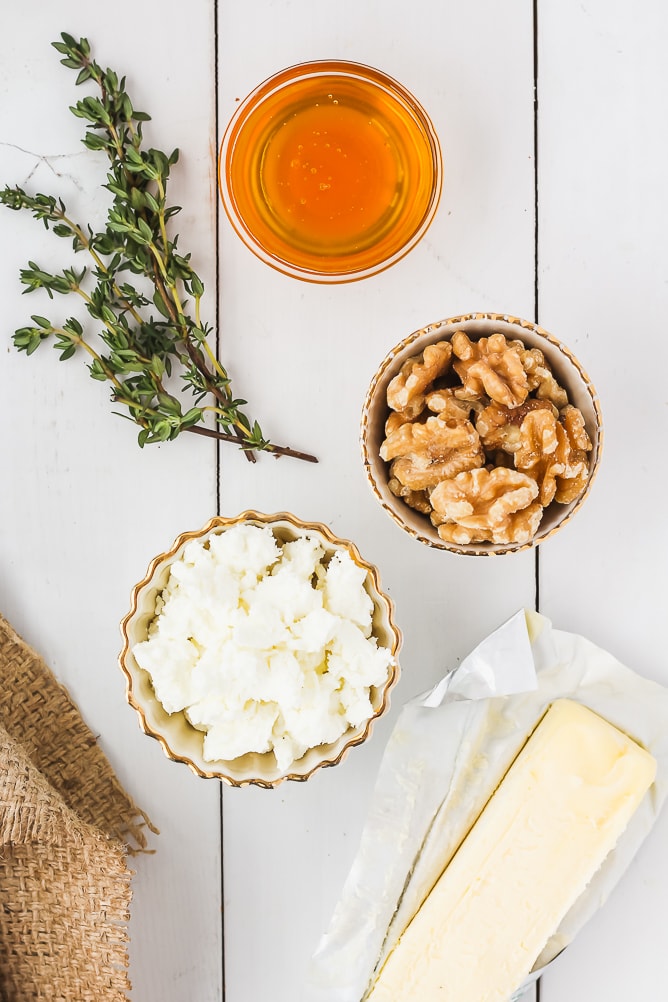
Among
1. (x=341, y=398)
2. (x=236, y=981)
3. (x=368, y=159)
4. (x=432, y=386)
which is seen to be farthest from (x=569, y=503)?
(x=236, y=981)

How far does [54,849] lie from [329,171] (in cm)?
81

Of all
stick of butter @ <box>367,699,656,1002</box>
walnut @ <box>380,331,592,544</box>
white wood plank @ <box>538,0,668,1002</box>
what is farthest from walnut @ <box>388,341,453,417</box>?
stick of butter @ <box>367,699,656,1002</box>

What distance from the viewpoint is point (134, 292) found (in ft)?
3.47

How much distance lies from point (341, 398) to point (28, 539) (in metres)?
0.41

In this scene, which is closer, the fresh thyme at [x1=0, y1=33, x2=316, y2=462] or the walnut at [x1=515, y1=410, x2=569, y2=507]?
the walnut at [x1=515, y1=410, x2=569, y2=507]

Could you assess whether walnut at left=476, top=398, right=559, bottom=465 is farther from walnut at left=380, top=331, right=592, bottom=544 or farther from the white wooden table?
the white wooden table

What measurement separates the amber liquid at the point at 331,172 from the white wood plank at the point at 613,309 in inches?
6.9

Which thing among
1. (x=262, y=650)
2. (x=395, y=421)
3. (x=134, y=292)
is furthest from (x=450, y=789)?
(x=134, y=292)

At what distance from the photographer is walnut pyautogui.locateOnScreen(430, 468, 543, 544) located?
92 centimetres

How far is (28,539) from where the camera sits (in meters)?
1.13

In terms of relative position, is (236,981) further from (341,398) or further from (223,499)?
(341,398)

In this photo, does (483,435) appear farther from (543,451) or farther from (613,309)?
(613,309)

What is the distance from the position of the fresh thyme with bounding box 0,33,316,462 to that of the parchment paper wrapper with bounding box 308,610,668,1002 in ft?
1.15

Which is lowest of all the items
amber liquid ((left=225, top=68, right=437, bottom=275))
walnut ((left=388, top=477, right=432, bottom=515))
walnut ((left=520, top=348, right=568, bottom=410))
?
walnut ((left=388, top=477, right=432, bottom=515))
